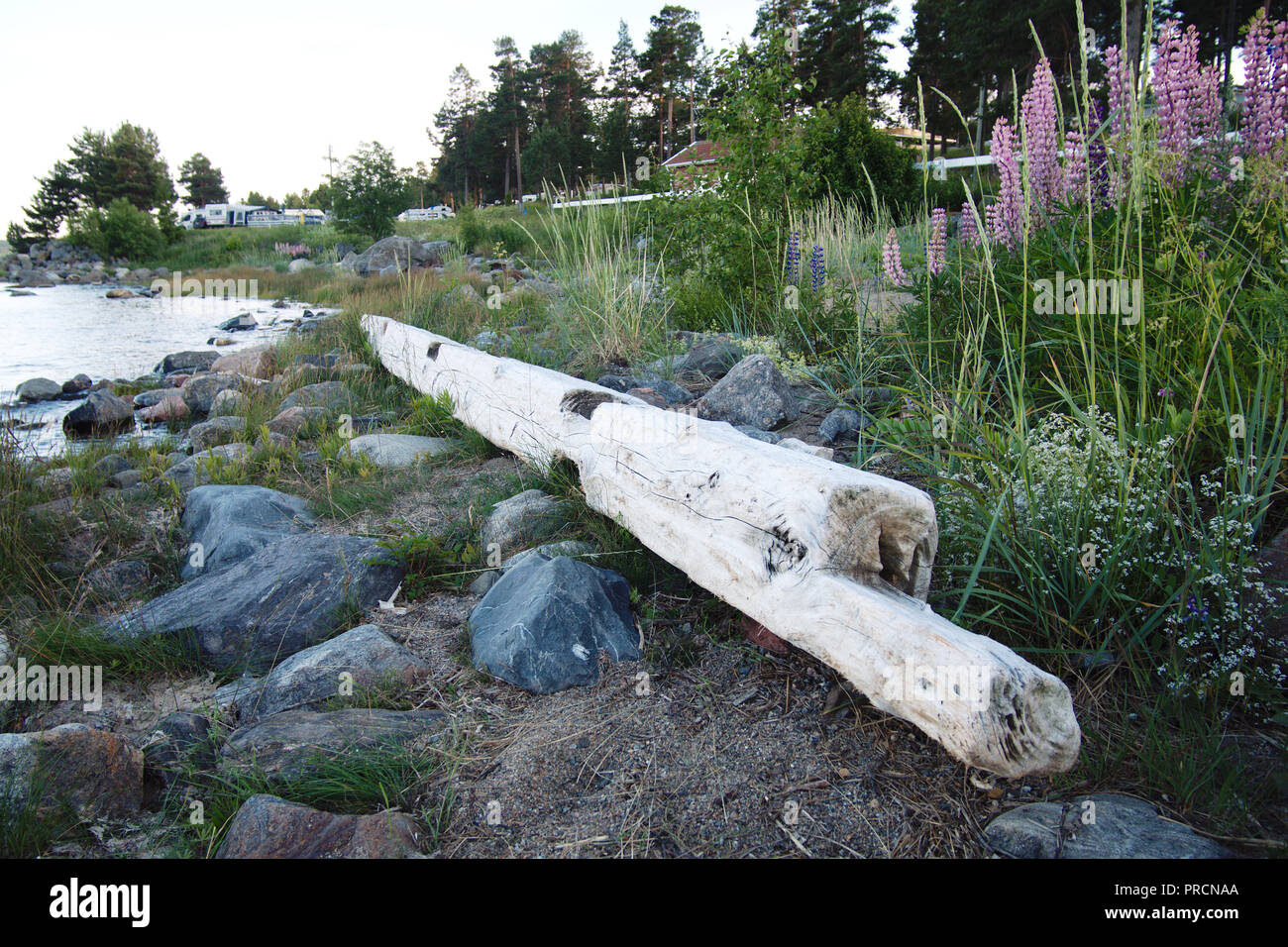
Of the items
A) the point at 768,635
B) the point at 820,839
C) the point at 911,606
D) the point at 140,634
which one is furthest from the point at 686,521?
the point at 140,634

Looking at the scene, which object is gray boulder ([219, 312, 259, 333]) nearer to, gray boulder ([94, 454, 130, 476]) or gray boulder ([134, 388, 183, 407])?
gray boulder ([134, 388, 183, 407])

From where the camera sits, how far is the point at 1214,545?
6.79ft

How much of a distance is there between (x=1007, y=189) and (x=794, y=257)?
2238 millimetres

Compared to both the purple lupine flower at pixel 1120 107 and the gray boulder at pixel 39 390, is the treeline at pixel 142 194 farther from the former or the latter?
the purple lupine flower at pixel 1120 107

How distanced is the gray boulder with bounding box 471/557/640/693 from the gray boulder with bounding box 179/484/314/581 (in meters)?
1.47

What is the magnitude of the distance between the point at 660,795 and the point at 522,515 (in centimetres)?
169

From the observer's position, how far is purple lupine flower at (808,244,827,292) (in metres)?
5.04

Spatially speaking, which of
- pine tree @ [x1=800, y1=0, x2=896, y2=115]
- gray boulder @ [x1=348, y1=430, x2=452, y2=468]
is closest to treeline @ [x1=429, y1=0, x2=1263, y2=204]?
pine tree @ [x1=800, y1=0, x2=896, y2=115]

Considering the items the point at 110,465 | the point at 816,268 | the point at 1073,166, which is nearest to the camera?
the point at 1073,166

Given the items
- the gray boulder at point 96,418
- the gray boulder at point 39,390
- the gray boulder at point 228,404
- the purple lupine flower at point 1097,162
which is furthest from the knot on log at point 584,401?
the gray boulder at point 39,390

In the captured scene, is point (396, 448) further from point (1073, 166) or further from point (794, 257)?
point (1073, 166)

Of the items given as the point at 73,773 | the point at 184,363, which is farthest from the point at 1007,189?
the point at 184,363

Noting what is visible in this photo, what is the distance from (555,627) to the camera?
2477mm

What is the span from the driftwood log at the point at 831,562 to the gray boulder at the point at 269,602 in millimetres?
1010
